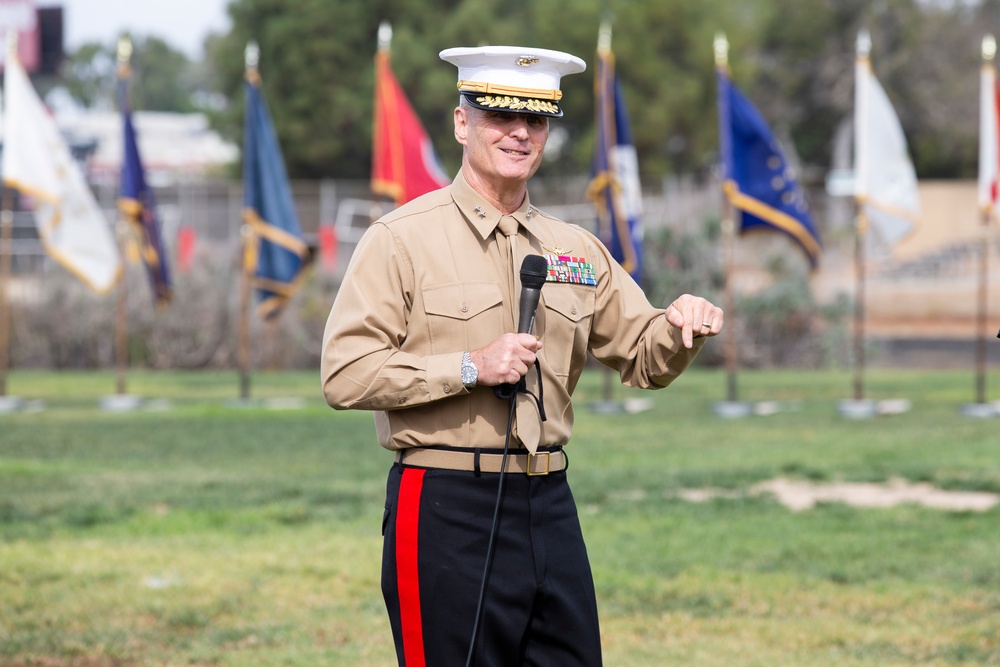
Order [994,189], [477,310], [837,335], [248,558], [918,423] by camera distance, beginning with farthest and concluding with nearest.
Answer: [837,335], [994,189], [918,423], [248,558], [477,310]

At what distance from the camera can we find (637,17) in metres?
45.2

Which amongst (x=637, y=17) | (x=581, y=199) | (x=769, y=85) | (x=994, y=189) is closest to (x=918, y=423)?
(x=994, y=189)

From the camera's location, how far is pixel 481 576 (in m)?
3.64

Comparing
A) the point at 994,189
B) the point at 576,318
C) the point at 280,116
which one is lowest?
the point at 576,318

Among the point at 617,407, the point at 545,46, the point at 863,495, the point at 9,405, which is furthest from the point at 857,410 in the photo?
the point at 545,46

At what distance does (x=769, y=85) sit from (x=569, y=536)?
50.2 metres

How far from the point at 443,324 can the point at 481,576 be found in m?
0.64

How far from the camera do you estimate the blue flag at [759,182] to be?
55.3ft

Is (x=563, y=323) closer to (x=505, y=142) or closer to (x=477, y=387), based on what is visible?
(x=477, y=387)

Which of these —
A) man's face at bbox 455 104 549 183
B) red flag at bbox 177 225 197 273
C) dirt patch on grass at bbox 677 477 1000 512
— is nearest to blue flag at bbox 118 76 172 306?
red flag at bbox 177 225 197 273

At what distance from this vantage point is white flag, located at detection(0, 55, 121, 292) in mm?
17172

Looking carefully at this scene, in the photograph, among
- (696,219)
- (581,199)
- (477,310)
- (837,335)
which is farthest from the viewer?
(581,199)

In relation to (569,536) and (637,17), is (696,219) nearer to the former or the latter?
(637,17)

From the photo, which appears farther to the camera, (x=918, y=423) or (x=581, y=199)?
(x=581, y=199)
